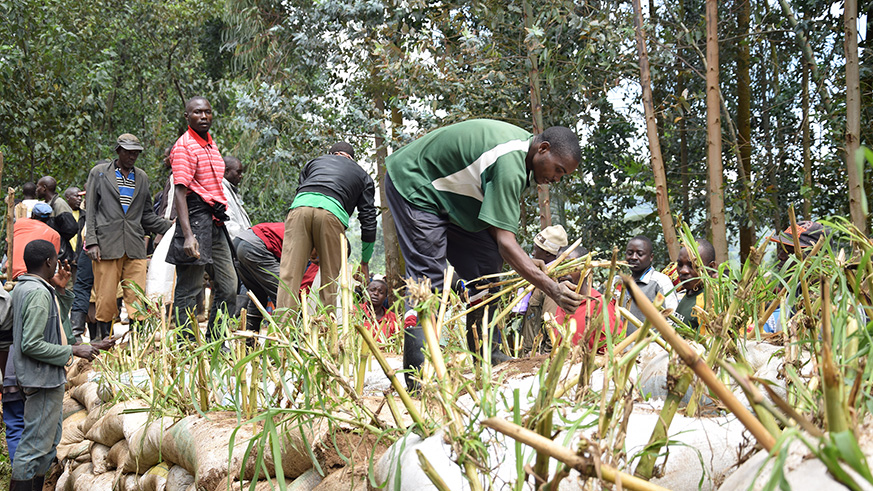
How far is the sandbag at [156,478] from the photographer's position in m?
2.76

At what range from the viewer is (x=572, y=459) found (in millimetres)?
955

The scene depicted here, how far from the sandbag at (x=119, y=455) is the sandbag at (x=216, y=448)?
0.57 m

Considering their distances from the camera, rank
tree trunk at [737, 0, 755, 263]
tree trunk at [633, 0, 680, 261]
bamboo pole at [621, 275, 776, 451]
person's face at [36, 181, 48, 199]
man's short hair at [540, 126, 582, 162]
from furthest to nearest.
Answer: tree trunk at [737, 0, 755, 263]
person's face at [36, 181, 48, 199]
tree trunk at [633, 0, 680, 261]
man's short hair at [540, 126, 582, 162]
bamboo pole at [621, 275, 776, 451]

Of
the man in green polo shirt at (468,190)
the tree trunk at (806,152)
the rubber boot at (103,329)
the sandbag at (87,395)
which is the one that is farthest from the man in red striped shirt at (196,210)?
the tree trunk at (806,152)

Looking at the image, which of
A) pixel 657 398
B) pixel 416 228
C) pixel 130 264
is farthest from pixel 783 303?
pixel 130 264

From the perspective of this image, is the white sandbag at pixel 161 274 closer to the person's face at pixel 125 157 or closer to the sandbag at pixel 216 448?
the person's face at pixel 125 157

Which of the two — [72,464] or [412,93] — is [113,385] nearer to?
[72,464]

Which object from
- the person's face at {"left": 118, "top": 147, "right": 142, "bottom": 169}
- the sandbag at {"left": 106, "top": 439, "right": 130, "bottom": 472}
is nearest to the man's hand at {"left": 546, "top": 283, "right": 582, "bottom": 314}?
the sandbag at {"left": 106, "top": 439, "right": 130, "bottom": 472}

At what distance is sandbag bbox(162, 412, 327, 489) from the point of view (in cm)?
205

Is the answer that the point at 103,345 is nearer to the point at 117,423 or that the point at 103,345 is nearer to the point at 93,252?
the point at 117,423

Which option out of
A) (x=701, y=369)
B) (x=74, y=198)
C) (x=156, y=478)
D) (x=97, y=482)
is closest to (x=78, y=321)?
(x=74, y=198)

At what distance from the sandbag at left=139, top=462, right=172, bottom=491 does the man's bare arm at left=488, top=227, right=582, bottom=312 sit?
4.93ft

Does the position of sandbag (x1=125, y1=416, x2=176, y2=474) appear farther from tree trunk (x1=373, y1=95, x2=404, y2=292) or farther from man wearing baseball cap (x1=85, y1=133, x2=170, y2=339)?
tree trunk (x1=373, y1=95, x2=404, y2=292)

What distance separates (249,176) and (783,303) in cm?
945
